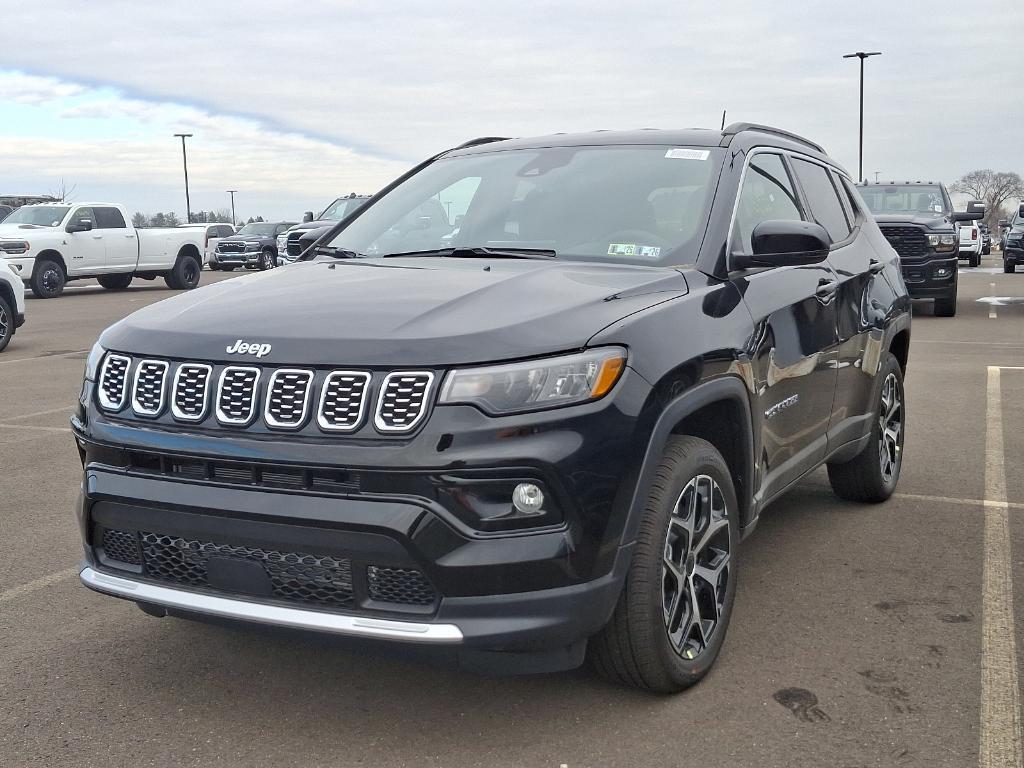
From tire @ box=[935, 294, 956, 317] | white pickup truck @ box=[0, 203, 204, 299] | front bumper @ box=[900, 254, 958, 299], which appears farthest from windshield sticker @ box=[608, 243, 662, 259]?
white pickup truck @ box=[0, 203, 204, 299]

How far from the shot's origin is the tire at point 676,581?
3156mm

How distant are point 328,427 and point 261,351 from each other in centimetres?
32

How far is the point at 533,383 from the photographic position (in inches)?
114

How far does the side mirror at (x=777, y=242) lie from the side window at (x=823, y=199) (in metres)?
1.06

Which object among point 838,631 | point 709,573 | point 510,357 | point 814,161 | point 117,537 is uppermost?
point 814,161

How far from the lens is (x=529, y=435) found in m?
2.84

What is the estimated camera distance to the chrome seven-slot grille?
9.39 ft

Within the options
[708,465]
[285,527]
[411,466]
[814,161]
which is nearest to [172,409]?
[285,527]

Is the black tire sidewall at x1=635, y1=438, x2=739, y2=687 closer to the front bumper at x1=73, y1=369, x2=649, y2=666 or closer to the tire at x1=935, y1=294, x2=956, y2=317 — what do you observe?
the front bumper at x1=73, y1=369, x2=649, y2=666

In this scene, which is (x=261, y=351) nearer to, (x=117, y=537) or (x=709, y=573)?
(x=117, y=537)

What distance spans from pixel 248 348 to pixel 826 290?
8.47 ft

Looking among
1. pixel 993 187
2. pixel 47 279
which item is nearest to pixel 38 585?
pixel 47 279

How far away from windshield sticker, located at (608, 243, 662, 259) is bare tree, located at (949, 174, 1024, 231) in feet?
465

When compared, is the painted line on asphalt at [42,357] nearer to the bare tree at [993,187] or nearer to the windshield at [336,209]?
the windshield at [336,209]
